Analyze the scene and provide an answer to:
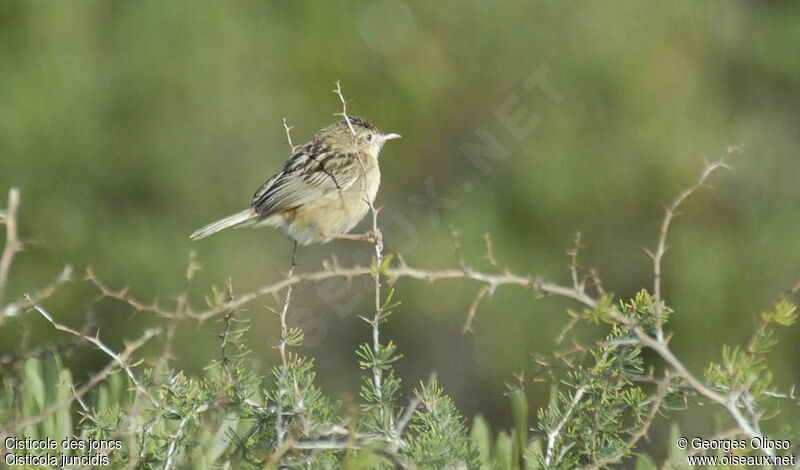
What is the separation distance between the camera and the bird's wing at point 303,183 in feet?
19.5

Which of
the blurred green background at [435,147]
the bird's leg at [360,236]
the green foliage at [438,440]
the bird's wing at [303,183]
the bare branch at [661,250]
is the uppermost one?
the blurred green background at [435,147]

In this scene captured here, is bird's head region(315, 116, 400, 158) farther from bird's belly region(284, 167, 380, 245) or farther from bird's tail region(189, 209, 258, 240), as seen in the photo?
bird's tail region(189, 209, 258, 240)

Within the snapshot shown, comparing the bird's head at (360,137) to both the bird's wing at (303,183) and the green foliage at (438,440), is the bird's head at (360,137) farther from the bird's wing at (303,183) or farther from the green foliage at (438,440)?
the green foliage at (438,440)

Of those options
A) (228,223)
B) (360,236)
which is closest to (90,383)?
(360,236)

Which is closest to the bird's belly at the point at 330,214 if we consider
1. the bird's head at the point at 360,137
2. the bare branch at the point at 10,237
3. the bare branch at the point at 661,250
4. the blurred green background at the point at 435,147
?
the bird's head at the point at 360,137

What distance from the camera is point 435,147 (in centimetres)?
1102

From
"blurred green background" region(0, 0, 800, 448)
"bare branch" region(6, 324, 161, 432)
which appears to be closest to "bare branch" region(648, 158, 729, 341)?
"bare branch" region(6, 324, 161, 432)

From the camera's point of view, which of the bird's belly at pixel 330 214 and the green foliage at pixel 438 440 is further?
the bird's belly at pixel 330 214

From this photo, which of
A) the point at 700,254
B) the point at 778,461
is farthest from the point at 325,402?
the point at 700,254

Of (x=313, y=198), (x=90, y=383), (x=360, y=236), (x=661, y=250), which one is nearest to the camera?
(x=90, y=383)

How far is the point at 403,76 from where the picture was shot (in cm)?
1063

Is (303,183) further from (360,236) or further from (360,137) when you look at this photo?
(360,236)

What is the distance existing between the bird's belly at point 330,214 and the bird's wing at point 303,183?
47 mm

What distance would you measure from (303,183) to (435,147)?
511cm
